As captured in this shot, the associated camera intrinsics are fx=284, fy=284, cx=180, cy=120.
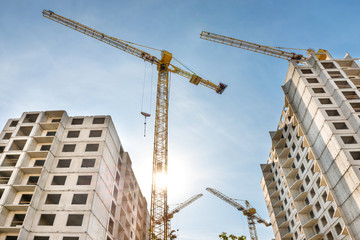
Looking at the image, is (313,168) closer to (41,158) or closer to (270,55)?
(270,55)

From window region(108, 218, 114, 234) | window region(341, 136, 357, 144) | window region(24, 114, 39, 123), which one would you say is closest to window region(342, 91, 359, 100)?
window region(341, 136, 357, 144)

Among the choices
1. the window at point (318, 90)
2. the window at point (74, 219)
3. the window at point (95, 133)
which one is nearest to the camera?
the window at point (74, 219)

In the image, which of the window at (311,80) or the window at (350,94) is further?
the window at (311,80)

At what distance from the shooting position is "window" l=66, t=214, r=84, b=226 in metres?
36.0

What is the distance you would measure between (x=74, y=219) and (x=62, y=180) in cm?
657

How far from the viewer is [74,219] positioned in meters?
36.2

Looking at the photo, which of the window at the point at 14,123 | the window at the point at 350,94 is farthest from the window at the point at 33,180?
the window at the point at 350,94

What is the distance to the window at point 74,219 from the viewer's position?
36.0 meters

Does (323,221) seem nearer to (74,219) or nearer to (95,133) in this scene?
(74,219)

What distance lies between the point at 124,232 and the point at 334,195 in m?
33.0

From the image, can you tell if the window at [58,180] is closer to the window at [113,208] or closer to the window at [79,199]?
the window at [79,199]

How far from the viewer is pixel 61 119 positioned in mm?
46469

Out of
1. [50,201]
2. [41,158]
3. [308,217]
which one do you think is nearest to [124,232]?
[50,201]

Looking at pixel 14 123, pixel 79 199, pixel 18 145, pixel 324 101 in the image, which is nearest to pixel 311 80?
pixel 324 101
